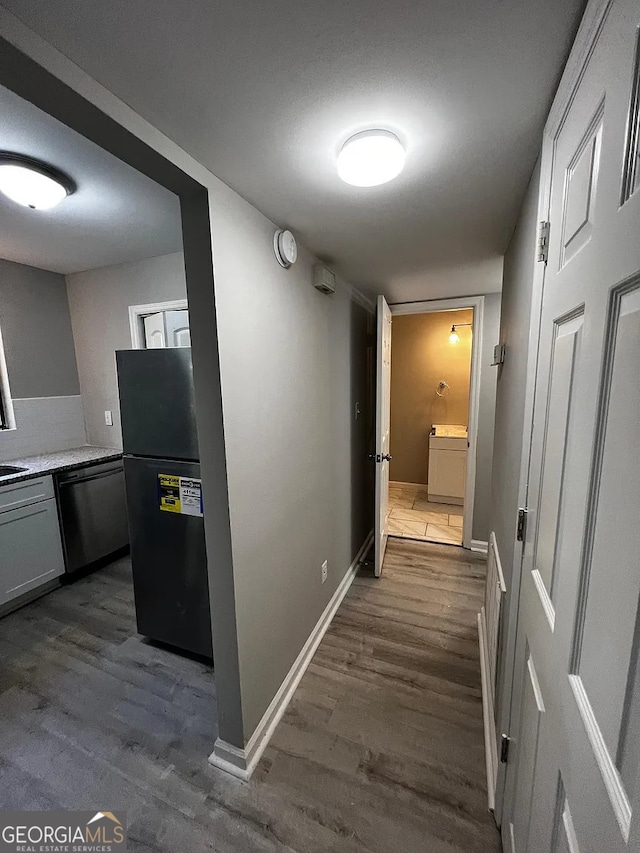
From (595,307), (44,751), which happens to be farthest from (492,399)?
(44,751)

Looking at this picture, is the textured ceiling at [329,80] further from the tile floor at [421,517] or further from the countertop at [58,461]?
the tile floor at [421,517]

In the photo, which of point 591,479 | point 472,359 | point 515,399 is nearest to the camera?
point 591,479

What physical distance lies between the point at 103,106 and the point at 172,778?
7.21 ft

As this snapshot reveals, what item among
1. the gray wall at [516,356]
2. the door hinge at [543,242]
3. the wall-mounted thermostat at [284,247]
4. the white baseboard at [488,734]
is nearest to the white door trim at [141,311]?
the wall-mounted thermostat at [284,247]

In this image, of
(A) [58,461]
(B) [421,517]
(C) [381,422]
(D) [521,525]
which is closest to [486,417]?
(C) [381,422]

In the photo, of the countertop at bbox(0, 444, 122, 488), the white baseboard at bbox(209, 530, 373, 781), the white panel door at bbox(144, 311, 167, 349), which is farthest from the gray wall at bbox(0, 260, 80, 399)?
the white baseboard at bbox(209, 530, 373, 781)

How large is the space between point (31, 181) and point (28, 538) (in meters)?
2.18

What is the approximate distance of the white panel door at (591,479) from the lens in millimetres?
443

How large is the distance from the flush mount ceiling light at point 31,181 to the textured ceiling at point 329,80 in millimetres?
877

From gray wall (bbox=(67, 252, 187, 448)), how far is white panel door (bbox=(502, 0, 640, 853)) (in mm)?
2445

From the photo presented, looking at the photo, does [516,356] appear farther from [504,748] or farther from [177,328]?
[177,328]

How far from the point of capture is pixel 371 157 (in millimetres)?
996

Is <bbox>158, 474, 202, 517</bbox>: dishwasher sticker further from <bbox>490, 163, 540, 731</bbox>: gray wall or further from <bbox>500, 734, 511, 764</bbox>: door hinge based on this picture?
<bbox>500, 734, 511, 764</bbox>: door hinge

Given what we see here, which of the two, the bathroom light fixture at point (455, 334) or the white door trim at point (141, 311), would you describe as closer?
the white door trim at point (141, 311)
